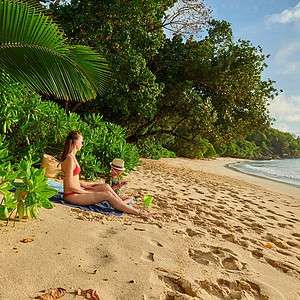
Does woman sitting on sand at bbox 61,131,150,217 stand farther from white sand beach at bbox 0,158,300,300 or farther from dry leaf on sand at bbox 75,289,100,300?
dry leaf on sand at bbox 75,289,100,300

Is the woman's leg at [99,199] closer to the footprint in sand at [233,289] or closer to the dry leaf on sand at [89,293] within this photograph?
the footprint in sand at [233,289]

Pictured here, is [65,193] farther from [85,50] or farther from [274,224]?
[274,224]

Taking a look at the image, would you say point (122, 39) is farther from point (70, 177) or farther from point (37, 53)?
point (70, 177)

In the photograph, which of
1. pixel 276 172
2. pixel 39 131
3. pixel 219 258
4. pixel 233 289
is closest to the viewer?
pixel 233 289

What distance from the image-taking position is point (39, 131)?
467cm

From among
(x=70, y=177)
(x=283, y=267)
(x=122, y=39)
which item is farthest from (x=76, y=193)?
(x=122, y=39)

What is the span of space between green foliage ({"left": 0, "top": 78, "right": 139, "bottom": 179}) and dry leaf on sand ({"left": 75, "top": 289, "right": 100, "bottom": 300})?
9.10 ft

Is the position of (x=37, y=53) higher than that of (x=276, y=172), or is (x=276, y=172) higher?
(x=37, y=53)

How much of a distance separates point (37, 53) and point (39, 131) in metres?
1.90

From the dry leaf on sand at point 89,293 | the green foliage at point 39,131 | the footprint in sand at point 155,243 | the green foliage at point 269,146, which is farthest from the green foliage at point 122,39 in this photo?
the green foliage at point 269,146

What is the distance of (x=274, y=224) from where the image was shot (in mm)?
4016

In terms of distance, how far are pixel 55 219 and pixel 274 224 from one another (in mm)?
3565

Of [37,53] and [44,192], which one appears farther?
[37,53]

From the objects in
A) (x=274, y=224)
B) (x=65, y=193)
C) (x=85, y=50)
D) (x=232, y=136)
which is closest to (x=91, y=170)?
(x=65, y=193)
